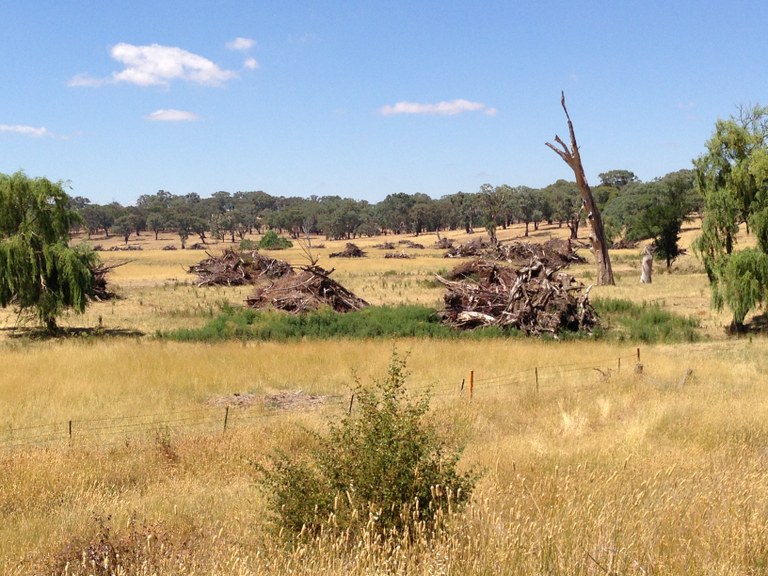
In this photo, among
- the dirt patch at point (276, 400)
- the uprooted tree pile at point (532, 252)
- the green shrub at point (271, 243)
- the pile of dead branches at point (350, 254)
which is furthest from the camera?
the green shrub at point (271, 243)

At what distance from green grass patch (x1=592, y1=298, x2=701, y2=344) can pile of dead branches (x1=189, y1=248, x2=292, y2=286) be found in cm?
2352

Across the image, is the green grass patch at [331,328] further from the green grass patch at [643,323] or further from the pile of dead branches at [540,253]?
the pile of dead branches at [540,253]

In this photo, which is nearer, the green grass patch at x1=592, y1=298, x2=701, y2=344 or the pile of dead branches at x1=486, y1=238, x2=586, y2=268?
the green grass patch at x1=592, y1=298, x2=701, y2=344

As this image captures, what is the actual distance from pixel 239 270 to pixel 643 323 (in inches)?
1155

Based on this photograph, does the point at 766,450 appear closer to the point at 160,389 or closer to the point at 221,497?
the point at 221,497

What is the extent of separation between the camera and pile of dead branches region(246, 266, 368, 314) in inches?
1192

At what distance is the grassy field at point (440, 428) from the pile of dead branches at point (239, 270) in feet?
68.3

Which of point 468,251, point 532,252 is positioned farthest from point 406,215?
point 532,252

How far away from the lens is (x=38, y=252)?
22766mm

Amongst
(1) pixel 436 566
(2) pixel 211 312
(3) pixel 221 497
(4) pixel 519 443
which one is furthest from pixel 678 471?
(2) pixel 211 312

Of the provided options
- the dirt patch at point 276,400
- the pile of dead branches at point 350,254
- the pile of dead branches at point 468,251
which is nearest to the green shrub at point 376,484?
the dirt patch at point 276,400

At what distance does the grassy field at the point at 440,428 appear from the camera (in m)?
4.72

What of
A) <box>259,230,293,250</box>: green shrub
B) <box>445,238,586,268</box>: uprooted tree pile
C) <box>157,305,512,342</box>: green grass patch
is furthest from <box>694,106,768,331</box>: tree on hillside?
<box>259,230,293,250</box>: green shrub

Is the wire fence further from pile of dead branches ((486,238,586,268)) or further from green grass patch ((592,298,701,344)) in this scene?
pile of dead branches ((486,238,586,268))
